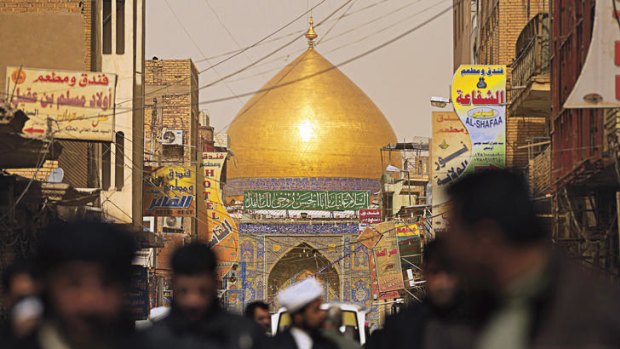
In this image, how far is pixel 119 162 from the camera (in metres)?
29.2

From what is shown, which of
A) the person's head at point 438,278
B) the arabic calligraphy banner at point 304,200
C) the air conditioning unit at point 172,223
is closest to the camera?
the person's head at point 438,278

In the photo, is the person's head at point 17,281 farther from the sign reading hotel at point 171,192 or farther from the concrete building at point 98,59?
the sign reading hotel at point 171,192

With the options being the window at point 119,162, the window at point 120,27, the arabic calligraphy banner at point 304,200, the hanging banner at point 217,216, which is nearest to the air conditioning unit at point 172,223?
the hanging banner at point 217,216

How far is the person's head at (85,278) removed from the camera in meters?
2.50

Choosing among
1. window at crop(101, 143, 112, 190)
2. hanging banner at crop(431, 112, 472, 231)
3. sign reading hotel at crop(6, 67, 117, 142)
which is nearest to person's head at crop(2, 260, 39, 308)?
sign reading hotel at crop(6, 67, 117, 142)

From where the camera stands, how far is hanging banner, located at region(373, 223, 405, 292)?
3662 cm

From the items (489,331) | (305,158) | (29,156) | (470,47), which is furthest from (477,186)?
(305,158)

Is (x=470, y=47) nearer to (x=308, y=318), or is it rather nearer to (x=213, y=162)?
(x=213, y=162)

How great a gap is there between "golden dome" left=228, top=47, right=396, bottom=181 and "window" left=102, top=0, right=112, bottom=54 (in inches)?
1577

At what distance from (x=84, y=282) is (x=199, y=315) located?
1993mm

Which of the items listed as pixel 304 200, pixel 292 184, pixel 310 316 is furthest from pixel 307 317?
pixel 292 184

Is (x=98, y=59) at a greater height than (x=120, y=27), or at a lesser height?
lesser

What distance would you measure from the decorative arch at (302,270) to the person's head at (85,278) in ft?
165

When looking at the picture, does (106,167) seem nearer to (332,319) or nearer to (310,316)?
(332,319)
